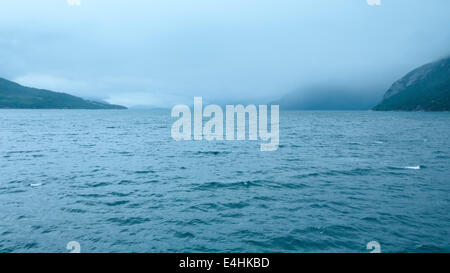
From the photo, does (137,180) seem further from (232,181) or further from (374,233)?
(374,233)

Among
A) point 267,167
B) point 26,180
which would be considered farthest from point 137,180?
point 267,167

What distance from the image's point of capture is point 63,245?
12.9 metres

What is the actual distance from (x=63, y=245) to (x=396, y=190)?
2492cm

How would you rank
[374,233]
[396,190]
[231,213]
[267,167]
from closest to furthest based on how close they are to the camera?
[374,233] < [231,213] < [396,190] < [267,167]


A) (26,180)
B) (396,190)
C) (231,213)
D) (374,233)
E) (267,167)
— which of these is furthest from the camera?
(267,167)
